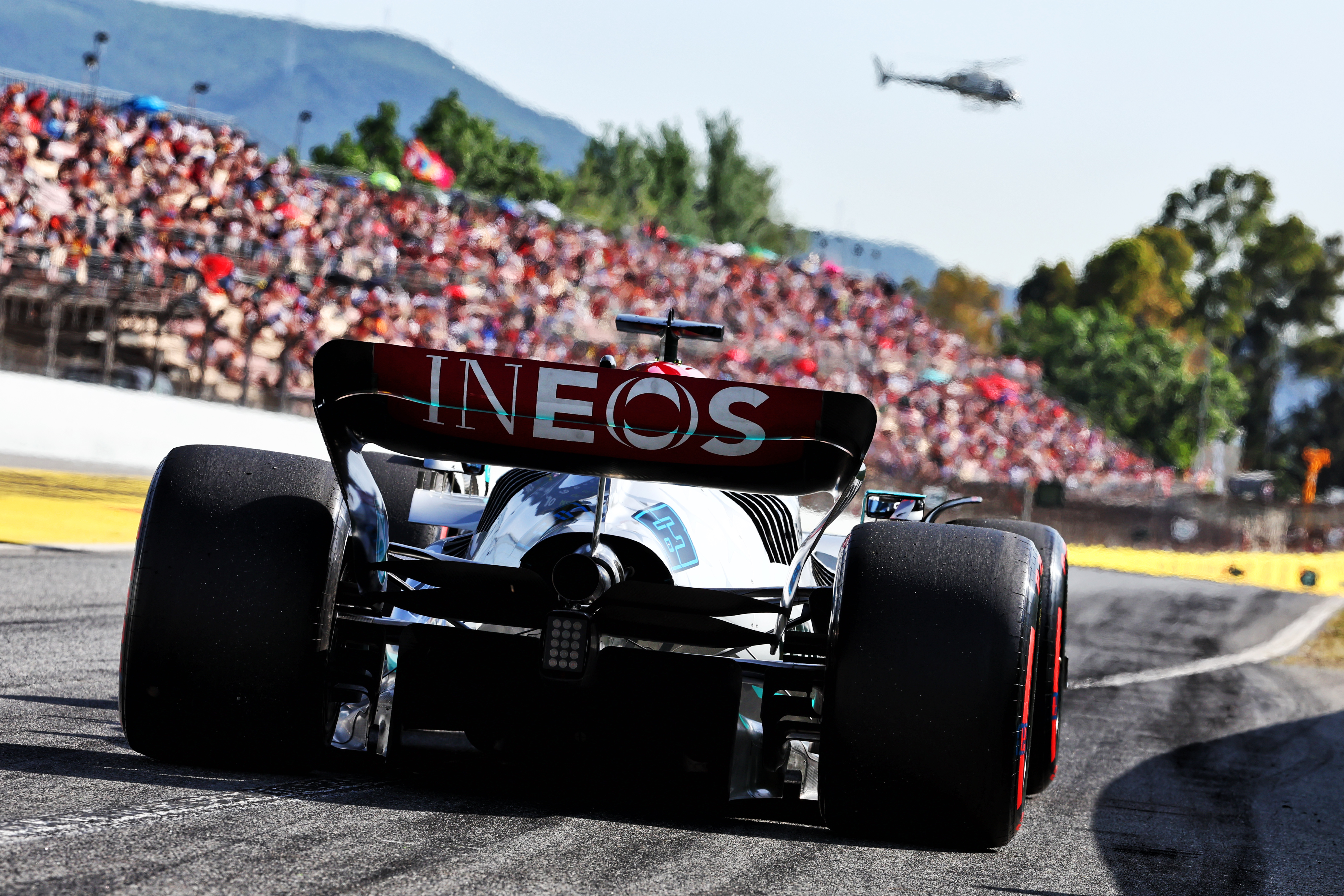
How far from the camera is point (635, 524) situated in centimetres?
512

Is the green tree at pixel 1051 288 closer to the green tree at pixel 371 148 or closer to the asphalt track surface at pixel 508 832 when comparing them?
the green tree at pixel 371 148

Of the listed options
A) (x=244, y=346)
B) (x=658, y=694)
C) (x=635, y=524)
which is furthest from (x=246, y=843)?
(x=244, y=346)

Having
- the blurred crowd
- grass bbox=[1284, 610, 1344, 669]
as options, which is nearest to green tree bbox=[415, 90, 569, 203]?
the blurred crowd

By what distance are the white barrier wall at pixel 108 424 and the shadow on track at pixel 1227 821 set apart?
46.1 ft

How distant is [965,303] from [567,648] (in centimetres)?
12523

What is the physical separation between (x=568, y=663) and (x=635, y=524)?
71 centimetres

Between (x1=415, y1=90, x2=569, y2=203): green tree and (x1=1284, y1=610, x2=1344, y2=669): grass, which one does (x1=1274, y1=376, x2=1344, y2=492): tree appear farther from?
(x1=1284, y1=610, x2=1344, y2=669): grass

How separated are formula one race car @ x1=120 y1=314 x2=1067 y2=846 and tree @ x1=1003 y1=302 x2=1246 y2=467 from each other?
66.9 meters

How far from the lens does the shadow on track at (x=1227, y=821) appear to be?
4773 mm

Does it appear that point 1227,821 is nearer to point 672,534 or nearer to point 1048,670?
point 1048,670

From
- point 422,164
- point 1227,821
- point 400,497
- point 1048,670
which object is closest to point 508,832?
point 1048,670

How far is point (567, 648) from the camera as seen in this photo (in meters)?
4.55

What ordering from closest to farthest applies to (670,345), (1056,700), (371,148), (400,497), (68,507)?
(1056,700)
(670,345)
(400,497)
(68,507)
(371,148)

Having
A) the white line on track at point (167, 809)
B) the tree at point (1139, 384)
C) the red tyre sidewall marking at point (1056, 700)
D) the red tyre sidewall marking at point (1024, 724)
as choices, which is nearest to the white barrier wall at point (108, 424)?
the red tyre sidewall marking at point (1056, 700)
